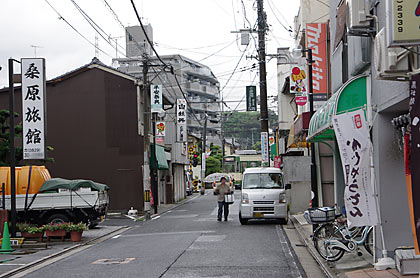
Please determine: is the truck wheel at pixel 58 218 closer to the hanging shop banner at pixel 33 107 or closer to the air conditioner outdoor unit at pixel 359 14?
the hanging shop banner at pixel 33 107

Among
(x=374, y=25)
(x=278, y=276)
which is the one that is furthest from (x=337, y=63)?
(x=278, y=276)

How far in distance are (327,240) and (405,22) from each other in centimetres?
593

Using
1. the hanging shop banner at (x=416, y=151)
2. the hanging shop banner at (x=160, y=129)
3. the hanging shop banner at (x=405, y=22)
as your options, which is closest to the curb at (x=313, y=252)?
the hanging shop banner at (x=416, y=151)

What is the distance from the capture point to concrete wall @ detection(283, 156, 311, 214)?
26.0 meters

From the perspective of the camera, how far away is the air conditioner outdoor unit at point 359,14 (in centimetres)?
1032

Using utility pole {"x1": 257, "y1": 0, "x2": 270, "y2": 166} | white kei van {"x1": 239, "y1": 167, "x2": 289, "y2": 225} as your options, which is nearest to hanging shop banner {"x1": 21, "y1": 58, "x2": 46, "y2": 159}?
white kei van {"x1": 239, "y1": 167, "x2": 289, "y2": 225}

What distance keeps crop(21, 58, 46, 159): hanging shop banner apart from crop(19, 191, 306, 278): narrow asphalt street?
4575mm

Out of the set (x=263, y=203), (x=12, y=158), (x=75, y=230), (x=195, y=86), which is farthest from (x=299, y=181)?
(x=195, y=86)

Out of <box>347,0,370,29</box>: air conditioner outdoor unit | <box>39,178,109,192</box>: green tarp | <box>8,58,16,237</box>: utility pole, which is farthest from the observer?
<box>39,178,109,192</box>: green tarp

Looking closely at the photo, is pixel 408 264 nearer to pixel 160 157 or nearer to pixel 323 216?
pixel 323 216

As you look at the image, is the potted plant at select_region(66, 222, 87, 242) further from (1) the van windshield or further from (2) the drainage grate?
(1) the van windshield

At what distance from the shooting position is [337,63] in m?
16.5

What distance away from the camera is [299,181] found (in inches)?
1023

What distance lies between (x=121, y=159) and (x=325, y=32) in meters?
15.1
